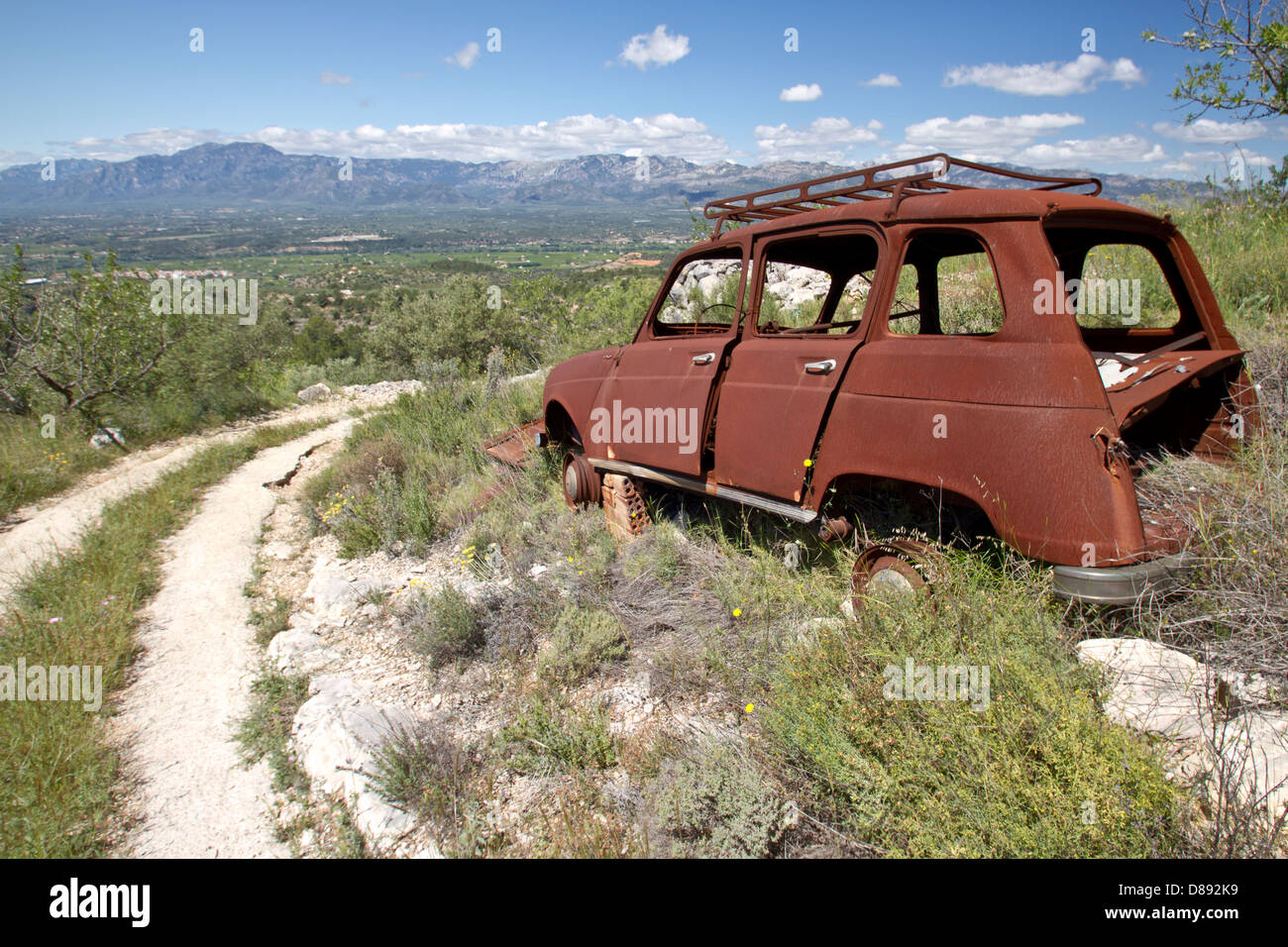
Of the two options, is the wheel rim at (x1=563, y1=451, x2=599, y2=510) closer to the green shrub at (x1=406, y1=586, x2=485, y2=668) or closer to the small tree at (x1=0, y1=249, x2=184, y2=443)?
the green shrub at (x1=406, y1=586, x2=485, y2=668)

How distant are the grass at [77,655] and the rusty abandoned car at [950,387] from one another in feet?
11.5

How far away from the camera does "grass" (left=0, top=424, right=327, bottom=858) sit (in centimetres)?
303

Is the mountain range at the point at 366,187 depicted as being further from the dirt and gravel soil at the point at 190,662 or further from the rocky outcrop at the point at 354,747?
the rocky outcrop at the point at 354,747

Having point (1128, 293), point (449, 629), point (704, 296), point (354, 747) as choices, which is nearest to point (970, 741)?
point (354, 747)

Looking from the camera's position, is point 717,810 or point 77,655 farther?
point 77,655

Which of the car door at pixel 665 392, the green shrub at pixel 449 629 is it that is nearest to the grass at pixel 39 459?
the green shrub at pixel 449 629

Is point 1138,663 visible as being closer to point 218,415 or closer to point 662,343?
point 662,343

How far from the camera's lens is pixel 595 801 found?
2.82 metres

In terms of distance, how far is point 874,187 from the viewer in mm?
3605

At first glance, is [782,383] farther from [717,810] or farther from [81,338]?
[81,338]

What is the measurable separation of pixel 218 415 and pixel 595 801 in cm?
1270

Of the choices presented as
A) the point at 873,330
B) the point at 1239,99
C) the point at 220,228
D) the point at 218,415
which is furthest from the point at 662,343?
the point at 220,228

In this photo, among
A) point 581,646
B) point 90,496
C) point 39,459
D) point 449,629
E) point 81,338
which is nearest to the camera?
point 581,646

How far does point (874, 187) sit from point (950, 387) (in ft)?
4.43
